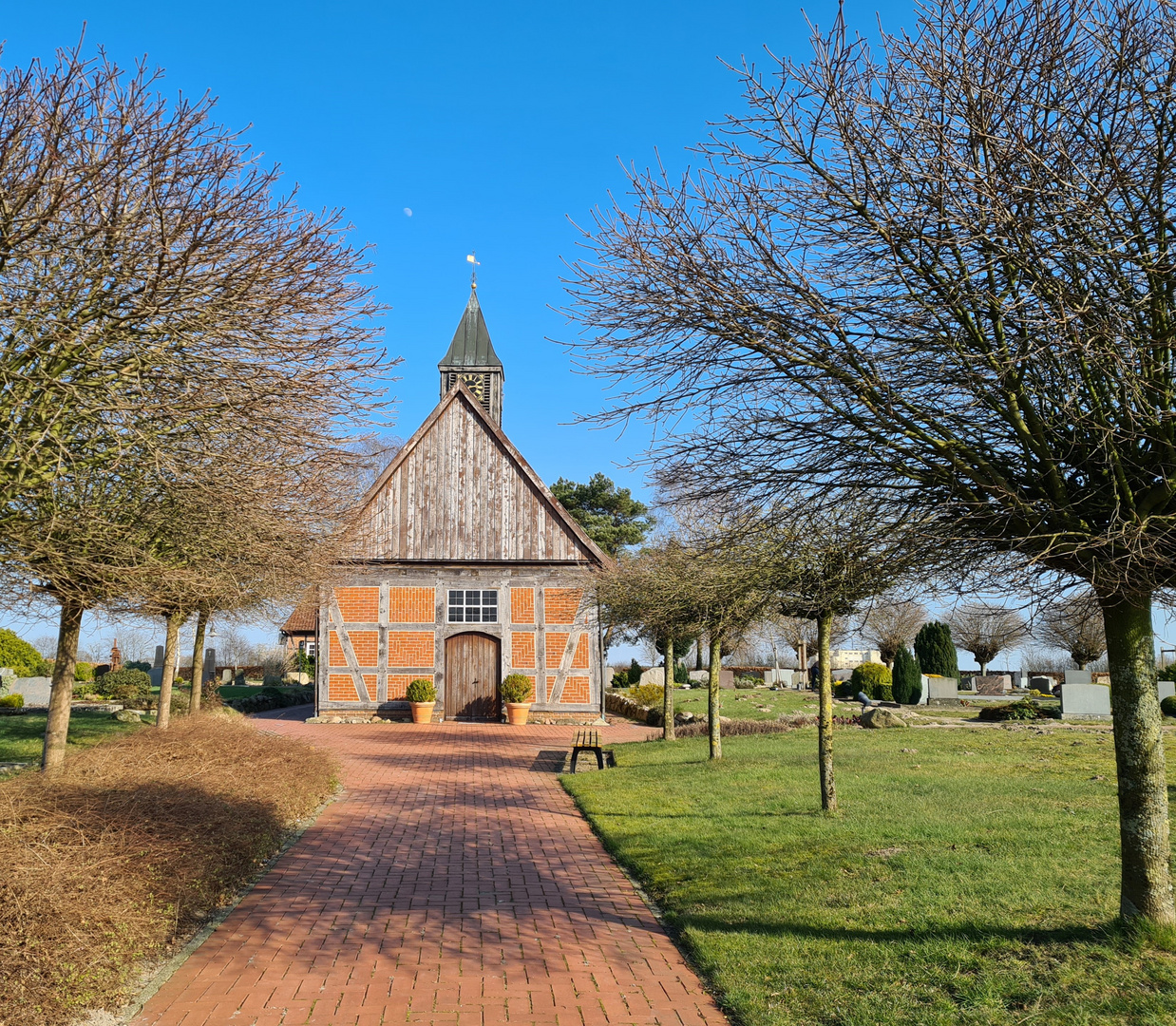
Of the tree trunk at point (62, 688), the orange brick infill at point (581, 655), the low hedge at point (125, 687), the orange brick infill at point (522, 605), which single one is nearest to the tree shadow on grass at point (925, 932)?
the tree trunk at point (62, 688)

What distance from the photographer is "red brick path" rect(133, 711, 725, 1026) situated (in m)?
5.15

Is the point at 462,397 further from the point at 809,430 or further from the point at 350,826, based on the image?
the point at 809,430

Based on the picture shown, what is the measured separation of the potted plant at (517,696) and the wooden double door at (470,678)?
791mm

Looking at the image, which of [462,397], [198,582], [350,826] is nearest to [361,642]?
[462,397]

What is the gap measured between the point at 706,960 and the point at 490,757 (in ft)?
40.6

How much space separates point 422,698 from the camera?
24219mm

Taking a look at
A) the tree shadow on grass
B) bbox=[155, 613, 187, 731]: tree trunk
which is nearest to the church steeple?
bbox=[155, 613, 187, 731]: tree trunk

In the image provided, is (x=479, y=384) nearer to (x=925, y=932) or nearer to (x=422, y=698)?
(x=422, y=698)

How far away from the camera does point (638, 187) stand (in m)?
5.36

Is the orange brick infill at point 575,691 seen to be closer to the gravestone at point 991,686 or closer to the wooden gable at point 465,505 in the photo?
the wooden gable at point 465,505

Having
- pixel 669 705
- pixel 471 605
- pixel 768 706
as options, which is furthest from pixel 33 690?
pixel 768 706

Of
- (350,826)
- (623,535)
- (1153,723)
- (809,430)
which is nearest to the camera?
(1153,723)

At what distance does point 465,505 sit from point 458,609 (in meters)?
2.92

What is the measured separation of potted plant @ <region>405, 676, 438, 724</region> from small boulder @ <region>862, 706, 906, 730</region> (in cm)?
1127
